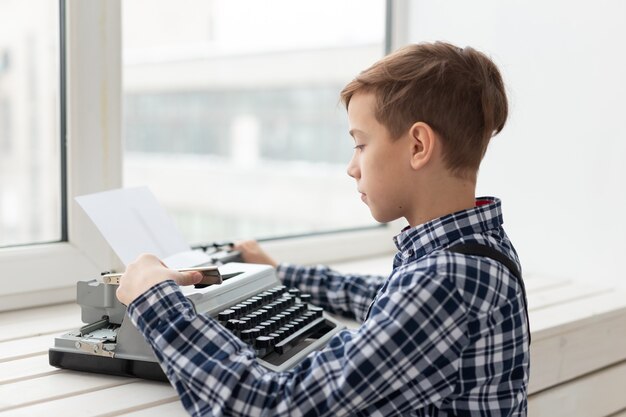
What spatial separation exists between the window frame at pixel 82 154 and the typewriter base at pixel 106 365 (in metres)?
0.36

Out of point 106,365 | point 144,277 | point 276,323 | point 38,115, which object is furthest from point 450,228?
point 38,115

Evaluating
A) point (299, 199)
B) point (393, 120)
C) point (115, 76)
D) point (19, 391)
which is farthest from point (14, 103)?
point (299, 199)

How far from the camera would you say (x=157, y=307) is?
34.1 inches

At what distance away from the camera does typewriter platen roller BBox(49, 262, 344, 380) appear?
37.8 inches

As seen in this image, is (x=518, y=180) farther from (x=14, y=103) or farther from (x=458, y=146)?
(x=14, y=103)

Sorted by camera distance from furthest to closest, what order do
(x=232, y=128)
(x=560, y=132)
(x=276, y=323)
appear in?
(x=232, y=128) < (x=560, y=132) < (x=276, y=323)

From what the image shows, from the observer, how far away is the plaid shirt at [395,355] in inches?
31.4

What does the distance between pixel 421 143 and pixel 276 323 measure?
1.07 feet

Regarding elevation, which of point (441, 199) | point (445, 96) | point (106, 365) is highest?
point (445, 96)

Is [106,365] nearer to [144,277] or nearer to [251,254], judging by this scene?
[144,277]

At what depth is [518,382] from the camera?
90cm

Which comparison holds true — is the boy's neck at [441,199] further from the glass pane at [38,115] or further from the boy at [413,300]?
the glass pane at [38,115]

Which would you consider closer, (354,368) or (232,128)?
(354,368)

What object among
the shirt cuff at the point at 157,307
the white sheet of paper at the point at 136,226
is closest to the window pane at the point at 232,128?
the white sheet of paper at the point at 136,226
